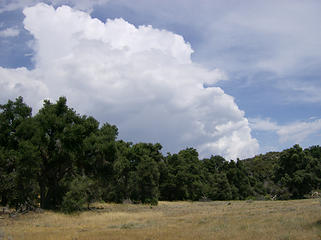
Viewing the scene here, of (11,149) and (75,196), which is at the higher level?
(11,149)

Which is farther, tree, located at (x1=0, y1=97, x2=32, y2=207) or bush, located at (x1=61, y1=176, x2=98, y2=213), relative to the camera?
bush, located at (x1=61, y1=176, x2=98, y2=213)

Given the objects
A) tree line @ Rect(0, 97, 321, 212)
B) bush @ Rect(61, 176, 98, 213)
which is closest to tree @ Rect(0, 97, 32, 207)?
tree line @ Rect(0, 97, 321, 212)

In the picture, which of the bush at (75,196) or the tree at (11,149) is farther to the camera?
the bush at (75,196)

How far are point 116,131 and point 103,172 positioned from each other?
20.1 feet

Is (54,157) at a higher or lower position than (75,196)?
higher

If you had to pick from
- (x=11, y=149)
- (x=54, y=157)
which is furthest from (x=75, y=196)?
(x=11, y=149)

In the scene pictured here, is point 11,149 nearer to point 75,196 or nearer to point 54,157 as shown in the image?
point 54,157

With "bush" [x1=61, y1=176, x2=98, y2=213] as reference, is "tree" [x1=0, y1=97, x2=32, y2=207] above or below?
above

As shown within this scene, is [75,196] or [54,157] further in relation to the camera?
[54,157]

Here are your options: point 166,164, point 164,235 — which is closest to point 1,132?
point 164,235

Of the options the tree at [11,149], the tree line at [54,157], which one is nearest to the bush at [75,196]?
the tree line at [54,157]

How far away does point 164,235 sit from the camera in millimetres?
17312

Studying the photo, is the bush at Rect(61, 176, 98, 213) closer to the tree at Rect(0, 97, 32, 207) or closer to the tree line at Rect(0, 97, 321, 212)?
the tree line at Rect(0, 97, 321, 212)

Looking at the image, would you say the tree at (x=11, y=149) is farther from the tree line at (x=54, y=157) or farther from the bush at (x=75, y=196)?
the bush at (x=75, y=196)
